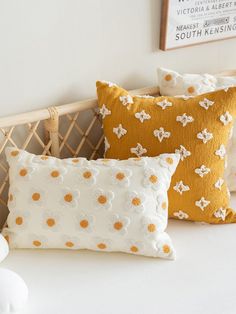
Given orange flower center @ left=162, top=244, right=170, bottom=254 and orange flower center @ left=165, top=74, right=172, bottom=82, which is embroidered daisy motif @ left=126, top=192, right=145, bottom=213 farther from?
orange flower center @ left=165, top=74, right=172, bottom=82

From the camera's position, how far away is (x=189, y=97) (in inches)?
51.8

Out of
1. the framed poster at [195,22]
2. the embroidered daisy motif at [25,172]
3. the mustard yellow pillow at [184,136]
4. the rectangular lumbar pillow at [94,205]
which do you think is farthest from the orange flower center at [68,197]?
the framed poster at [195,22]

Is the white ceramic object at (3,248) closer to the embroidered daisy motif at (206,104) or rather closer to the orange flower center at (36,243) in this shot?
the orange flower center at (36,243)

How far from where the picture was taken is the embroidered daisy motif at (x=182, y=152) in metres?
1.27

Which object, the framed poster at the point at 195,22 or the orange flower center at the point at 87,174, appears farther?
the framed poster at the point at 195,22

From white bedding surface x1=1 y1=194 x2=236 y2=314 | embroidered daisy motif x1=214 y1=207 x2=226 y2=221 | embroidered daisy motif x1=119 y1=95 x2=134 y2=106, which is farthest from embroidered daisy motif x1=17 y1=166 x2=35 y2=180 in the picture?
embroidered daisy motif x1=214 y1=207 x2=226 y2=221

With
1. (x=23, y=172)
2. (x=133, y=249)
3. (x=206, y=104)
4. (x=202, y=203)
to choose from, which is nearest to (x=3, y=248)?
(x=23, y=172)

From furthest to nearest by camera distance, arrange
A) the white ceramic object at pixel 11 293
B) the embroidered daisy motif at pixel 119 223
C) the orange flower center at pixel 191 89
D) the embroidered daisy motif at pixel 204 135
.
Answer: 1. the orange flower center at pixel 191 89
2. the embroidered daisy motif at pixel 204 135
3. the embroidered daisy motif at pixel 119 223
4. the white ceramic object at pixel 11 293

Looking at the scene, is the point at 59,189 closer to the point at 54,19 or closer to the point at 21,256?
the point at 21,256

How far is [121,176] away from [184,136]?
22cm

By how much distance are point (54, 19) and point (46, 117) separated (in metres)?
0.28

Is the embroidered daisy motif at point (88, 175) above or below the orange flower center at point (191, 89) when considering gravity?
below

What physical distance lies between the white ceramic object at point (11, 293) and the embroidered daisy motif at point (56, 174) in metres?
0.26

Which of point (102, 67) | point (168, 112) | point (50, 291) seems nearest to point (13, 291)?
A: point (50, 291)
